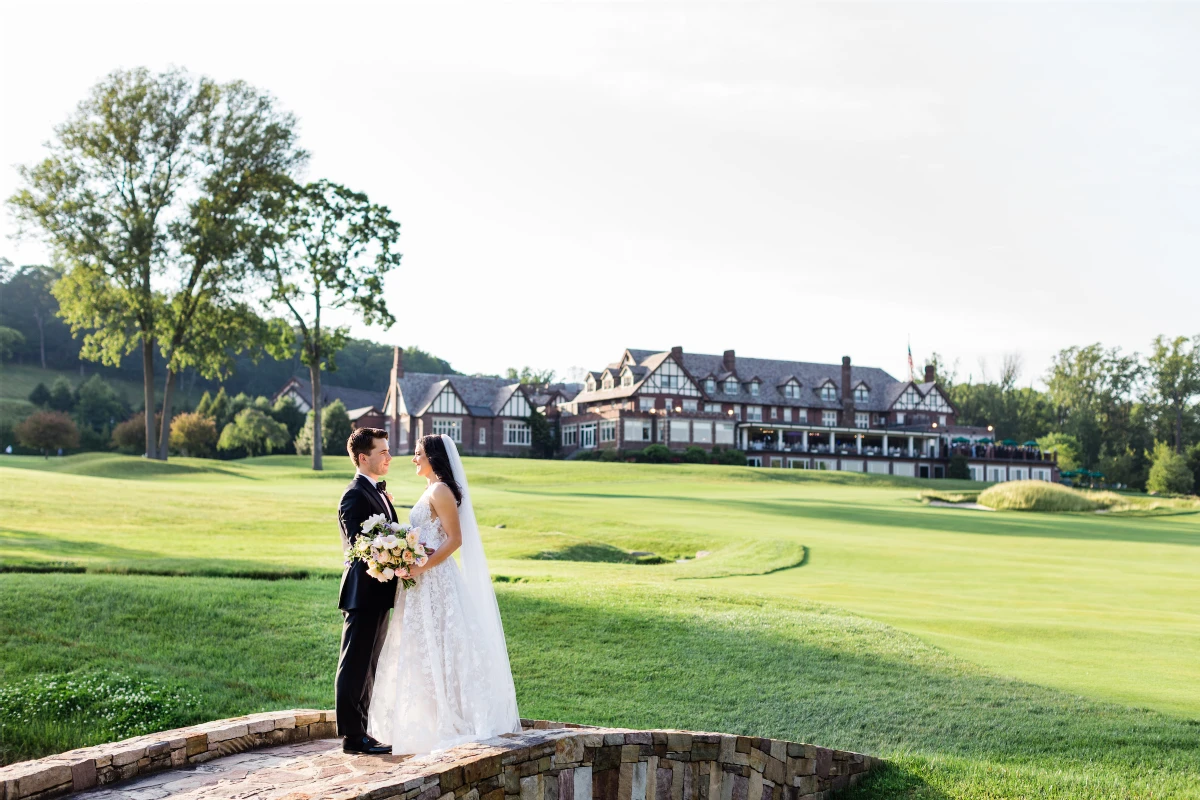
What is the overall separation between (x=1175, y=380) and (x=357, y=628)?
109 meters

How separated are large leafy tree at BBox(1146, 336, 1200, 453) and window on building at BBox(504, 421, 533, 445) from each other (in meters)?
61.9

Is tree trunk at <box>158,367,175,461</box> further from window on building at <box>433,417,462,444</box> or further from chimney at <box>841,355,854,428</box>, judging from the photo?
chimney at <box>841,355,854,428</box>

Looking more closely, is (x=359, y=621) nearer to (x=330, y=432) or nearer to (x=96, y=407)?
(x=330, y=432)

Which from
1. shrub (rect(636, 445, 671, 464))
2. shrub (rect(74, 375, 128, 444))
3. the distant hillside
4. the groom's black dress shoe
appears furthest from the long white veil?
the distant hillside

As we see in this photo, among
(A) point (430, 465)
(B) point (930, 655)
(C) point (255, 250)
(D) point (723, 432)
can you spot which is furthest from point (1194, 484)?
(A) point (430, 465)

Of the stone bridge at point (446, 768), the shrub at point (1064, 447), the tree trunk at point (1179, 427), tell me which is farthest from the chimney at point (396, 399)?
the stone bridge at point (446, 768)

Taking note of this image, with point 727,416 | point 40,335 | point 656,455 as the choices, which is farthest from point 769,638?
point 40,335

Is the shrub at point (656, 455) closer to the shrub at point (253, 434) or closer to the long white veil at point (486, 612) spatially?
the shrub at point (253, 434)

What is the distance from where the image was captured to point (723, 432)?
271 feet

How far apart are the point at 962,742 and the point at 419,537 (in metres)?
5.08

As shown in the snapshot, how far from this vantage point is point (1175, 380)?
9931 centimetres

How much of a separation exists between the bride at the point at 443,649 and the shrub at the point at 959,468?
253ft

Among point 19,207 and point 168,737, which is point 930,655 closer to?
point 168,737

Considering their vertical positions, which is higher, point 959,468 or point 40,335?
point 40,335
